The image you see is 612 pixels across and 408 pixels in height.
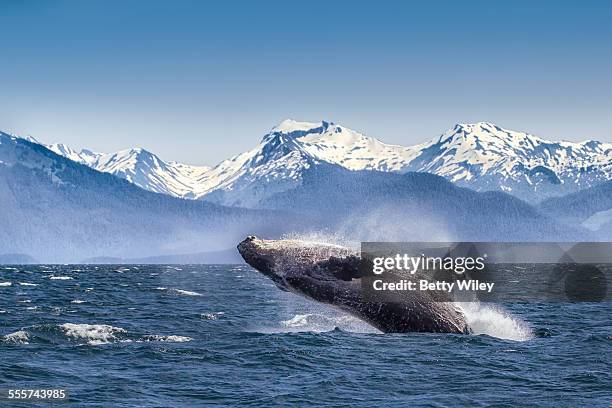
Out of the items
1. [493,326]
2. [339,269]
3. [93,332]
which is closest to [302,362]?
[339,269]

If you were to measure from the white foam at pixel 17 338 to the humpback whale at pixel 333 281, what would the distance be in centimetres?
1079

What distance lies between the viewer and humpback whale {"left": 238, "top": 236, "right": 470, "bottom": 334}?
2530 centimetres

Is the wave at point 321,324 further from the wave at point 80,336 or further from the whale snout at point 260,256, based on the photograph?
the wave at point 80,336

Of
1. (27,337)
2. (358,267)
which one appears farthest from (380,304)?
(27,337)

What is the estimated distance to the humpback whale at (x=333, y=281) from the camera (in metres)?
25.3

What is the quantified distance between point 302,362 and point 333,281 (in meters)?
3.09

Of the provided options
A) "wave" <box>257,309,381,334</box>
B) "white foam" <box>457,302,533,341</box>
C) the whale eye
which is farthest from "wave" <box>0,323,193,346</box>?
"white foam" <box>457,302,533,341</box>

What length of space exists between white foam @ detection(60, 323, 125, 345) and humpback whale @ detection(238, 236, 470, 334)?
26.9 ft

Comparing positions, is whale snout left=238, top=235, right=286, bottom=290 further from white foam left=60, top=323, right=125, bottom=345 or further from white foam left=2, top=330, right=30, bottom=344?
white foam left=2, top=330, right=30, bottom=344

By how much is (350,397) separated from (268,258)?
7.61 m

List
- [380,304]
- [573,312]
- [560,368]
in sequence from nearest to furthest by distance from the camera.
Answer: [560,368] < [380,304] < [573,312]

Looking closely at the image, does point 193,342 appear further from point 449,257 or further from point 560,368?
point 560,368

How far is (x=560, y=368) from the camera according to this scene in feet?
77.5

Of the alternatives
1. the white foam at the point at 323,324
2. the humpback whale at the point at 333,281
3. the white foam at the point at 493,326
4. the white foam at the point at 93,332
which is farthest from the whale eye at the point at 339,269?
the white foam at the point at 93,332
